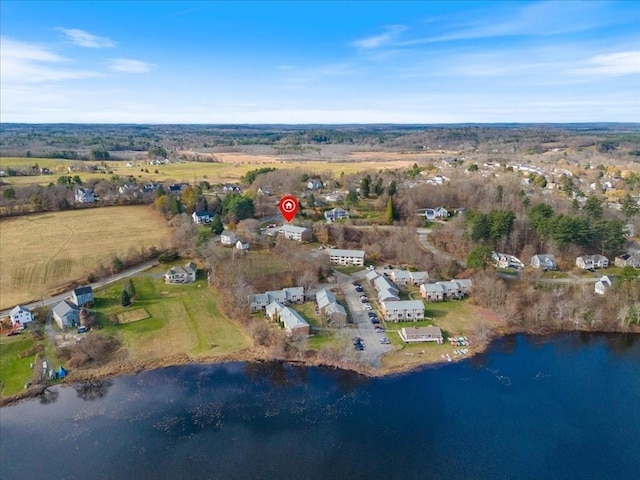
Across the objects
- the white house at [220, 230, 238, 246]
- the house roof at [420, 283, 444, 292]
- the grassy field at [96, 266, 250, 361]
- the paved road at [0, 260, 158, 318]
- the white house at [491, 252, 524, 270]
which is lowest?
the grassy field at [96, 266, 250, 361]

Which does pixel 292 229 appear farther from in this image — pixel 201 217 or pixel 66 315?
pixel 66 315

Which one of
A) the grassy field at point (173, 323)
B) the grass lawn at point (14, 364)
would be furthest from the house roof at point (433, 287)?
the grass lawn at point (14, 364)

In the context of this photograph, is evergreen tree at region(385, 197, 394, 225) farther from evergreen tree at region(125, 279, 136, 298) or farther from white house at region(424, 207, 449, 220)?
evergreen tree at region(125, 279, 136, 298)

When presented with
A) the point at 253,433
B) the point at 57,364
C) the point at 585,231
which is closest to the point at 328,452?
the point at 253,433

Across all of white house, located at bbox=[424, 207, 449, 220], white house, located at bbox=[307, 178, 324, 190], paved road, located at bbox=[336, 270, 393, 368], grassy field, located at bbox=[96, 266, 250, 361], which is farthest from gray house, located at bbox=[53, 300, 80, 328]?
white house, located at bbox=[307, 178, 324, 190]

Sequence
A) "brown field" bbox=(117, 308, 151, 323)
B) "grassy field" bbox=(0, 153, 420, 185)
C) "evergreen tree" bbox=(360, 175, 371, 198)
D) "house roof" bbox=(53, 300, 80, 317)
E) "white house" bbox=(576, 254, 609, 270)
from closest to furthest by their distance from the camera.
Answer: "house roof" bbox=(53, 300, 80, 317), "brown field" bbox=(117, 308, 151, 323), "white house" bbox=(576, 254, 609, 270), "evergreen tree" bbox=(360, 175, 371, 198), "grassy field" bbox=(0, 153, 420, 185)

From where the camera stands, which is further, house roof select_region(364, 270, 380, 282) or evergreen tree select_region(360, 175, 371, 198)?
evergreen tree select_region(360, 175, 371, 198)
